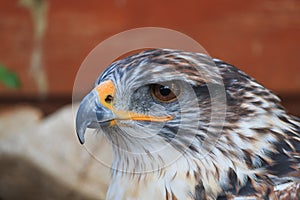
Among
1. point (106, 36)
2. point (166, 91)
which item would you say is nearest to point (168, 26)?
point (106, 36)

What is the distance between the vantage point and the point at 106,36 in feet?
20.0

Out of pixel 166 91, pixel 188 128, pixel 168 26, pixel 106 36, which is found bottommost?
pixel 106 36

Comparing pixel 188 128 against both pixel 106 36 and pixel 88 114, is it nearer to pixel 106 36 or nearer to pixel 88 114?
pixel 88 114

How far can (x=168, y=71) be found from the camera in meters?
2.90

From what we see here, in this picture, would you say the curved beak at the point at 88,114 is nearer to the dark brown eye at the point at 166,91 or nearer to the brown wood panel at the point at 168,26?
the dark brown eye at the point at 166,91

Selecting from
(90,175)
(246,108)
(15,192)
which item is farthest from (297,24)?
(246,108)

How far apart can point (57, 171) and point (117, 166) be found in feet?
7.90

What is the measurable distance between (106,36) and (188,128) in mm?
3231

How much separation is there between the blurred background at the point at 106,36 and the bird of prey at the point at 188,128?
296 centimetres

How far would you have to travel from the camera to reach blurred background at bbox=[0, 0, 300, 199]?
19.8 feet

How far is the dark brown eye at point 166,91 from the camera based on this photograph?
290cm

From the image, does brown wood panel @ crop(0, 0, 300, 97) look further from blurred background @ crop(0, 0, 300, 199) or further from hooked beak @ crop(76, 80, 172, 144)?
hooked beak @ crop(76, 80, 172, 144)

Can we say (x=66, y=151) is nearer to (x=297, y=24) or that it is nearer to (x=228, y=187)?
(x=297, y=24)

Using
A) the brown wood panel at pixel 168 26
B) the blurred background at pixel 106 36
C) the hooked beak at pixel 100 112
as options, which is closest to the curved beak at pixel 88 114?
the hooked beak at pixel 100 112
